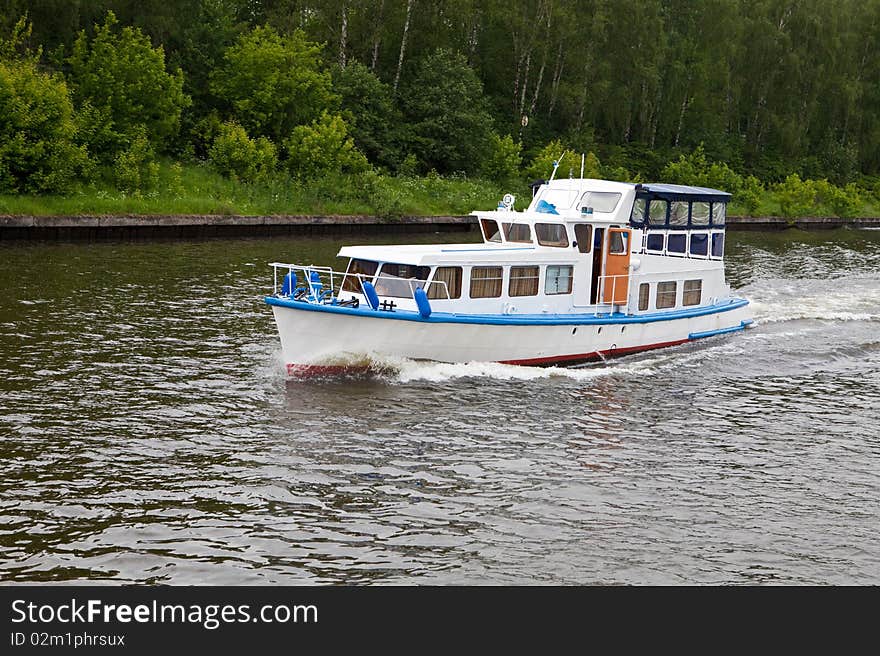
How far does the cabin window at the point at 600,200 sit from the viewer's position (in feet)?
97.2

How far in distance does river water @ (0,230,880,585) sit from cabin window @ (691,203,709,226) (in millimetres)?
3900

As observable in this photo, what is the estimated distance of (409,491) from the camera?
17359mm

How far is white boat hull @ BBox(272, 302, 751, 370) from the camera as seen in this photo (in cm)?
2450

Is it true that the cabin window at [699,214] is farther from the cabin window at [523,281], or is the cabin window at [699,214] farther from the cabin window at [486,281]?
the cabin window at [486,281]

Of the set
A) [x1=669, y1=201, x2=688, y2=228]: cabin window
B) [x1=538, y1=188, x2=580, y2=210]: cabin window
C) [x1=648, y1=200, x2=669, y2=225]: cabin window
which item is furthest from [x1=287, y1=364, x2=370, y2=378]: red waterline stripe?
[x1=669, y1=201, x2=688, y2=228]: cabin window

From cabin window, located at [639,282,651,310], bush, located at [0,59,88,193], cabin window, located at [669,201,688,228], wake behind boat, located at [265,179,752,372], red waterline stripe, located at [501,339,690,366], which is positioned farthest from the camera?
bush, located at [0,59,88,193]

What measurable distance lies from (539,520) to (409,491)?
2.24 metres

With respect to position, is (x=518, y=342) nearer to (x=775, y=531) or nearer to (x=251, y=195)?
(x=775, y=531)

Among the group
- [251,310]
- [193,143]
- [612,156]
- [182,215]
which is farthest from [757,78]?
[251,310]

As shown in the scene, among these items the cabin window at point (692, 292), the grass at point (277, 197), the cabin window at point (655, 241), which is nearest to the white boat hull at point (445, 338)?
the cabin window at point (692, 292)

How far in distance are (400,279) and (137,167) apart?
34398 millimetres

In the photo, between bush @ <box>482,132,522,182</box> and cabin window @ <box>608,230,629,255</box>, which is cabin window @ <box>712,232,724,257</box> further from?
bush @ <box>482,132,522,182</box>

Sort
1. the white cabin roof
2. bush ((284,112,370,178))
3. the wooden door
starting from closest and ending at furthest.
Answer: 1. the white cabin roof
2. the wooden door
3. bush ((284,112,370,178))
